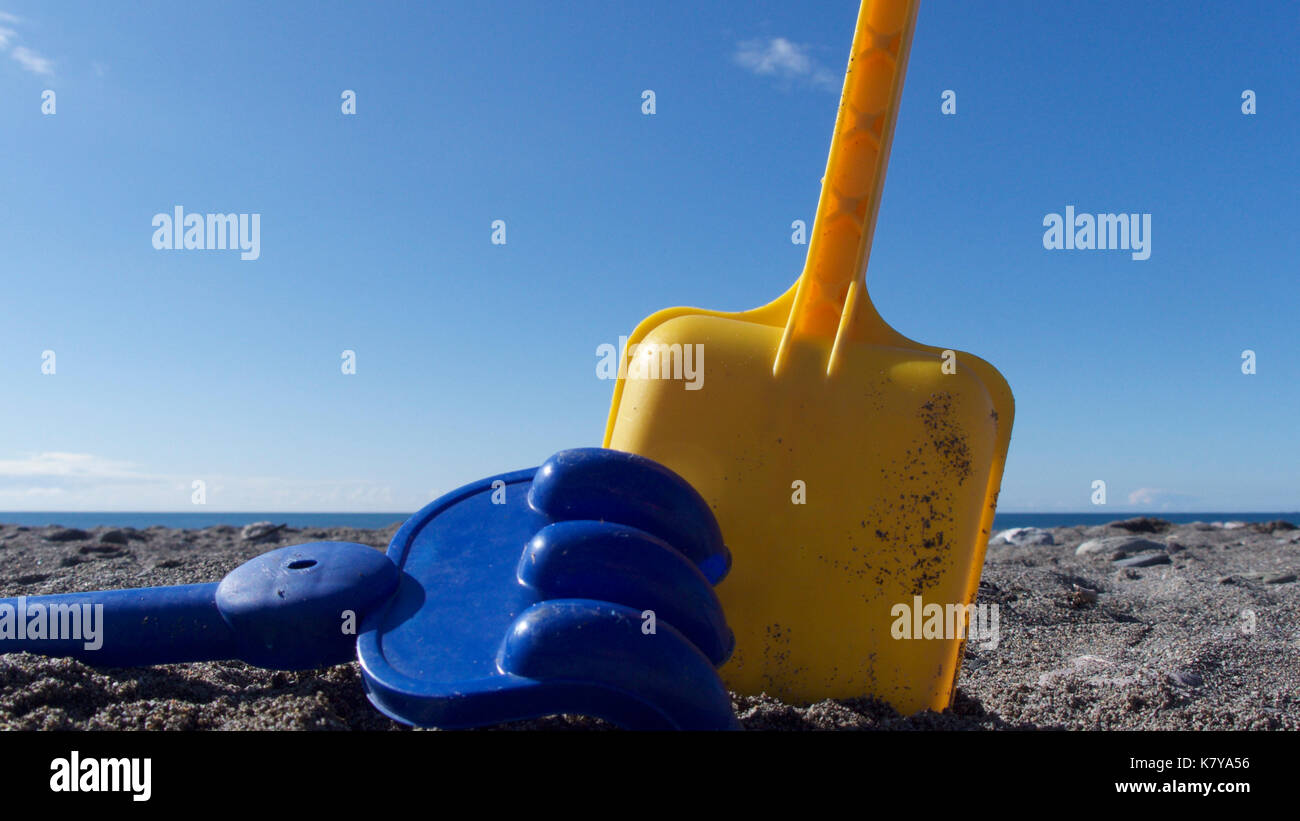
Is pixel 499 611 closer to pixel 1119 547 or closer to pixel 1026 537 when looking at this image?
pixel 1119 547

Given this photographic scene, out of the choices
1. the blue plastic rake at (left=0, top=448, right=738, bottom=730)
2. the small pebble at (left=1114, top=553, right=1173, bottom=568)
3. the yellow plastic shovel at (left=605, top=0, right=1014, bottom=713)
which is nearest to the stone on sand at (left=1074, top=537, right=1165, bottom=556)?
the small pebble at (left=1114, top=553, right=1173, bottom=568)

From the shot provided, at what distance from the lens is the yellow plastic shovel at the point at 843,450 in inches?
74.7

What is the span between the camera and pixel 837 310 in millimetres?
2172

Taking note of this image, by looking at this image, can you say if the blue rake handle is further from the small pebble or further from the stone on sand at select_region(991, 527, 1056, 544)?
the stone on sand at select_region(991, 527, 1056, 544)

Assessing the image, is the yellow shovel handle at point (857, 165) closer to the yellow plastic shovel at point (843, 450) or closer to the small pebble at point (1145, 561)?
the yellow plastic shovel at point (843, 450)

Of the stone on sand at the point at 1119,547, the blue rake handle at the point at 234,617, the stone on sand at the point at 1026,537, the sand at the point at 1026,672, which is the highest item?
the blue rake handle at the point at 234,617

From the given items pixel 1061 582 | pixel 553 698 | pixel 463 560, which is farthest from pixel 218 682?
pixel 1061 582

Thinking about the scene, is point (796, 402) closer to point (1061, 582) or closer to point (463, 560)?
point (463, 560)

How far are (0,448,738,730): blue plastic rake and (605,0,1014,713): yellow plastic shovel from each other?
241 millimetres

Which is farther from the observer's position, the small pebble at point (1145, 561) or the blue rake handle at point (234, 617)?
the small pebble at point (1145, 561)

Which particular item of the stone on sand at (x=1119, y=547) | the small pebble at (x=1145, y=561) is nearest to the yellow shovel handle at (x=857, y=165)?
the small pebble at (x=1145, y=561)

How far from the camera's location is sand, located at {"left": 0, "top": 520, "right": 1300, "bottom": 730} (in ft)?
5.21

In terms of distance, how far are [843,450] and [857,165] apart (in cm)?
75
